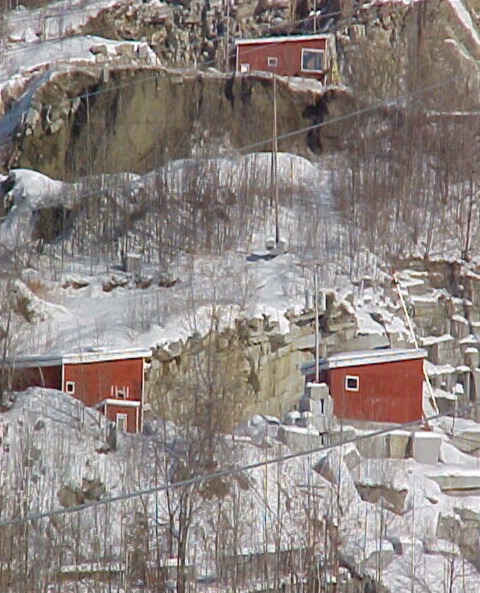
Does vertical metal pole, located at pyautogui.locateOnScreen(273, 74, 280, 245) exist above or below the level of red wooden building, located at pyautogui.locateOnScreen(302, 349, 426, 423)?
above

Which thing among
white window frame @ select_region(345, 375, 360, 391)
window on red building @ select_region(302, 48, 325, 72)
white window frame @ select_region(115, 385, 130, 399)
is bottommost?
white window frame @ select_region(115, 385, 130, 399)

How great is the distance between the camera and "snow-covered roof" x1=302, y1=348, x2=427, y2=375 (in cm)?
2009

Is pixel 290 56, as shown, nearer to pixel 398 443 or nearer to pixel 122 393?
pixel 122 393

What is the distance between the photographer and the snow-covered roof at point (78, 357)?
19.6 meters

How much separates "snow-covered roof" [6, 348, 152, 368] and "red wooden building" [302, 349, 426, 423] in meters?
2.01

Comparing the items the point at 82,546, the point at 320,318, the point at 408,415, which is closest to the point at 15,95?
the point at 320,318

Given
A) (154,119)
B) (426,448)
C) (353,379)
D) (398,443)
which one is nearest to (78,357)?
(353,379)

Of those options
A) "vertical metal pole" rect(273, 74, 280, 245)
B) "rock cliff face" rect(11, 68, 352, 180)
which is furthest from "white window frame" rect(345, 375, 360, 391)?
"rock cliff face" rect(11, 68, 352, 180)

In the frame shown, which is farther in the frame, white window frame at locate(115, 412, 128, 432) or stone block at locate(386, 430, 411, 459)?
stone block at locate(386, 430, 411, 459)

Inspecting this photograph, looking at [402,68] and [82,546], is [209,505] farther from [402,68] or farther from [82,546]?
[402,68]

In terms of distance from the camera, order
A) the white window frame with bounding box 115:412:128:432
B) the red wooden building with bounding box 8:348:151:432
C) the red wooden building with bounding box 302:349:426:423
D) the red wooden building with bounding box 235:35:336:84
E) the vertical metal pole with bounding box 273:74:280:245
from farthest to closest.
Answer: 1. the red wooden building with bounding box 235:35:336:84
2. the vertical metal pole with bounding box 273:74:280:245
3. the red wooden building with bounding box 302:349:426:423
4. the red wooden building with bounding box 8:348:151:432
5. the white window frame with bounding box 115:412:128:432

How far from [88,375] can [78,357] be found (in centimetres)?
22

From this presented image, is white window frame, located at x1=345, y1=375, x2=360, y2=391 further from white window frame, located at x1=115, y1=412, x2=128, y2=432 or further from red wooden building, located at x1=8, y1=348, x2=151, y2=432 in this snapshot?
white window frame, located at x1=115, y1=412, x2=128, y2=432

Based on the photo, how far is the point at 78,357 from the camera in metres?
19.5
